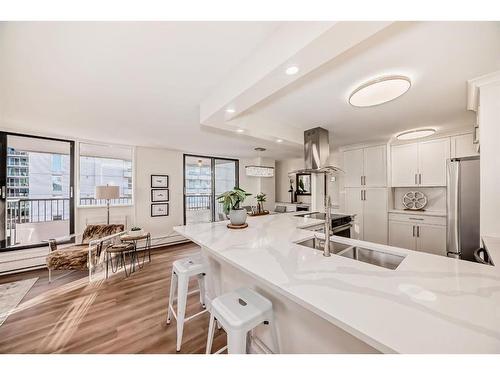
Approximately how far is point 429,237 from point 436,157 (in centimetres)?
142

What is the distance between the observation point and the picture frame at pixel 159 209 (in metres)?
4.62

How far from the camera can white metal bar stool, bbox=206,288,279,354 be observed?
1.04 meters

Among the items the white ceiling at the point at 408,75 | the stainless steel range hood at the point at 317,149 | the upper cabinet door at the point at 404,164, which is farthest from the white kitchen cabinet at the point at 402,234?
the stainless steel range hood at the point at 317,149

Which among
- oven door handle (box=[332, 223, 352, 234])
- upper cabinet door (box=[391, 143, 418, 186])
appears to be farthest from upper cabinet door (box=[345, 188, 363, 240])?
oven door handle (box=[332, 223, 352, 234])

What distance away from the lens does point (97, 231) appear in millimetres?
3543

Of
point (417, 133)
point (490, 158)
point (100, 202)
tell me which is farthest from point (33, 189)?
point (417, 133)

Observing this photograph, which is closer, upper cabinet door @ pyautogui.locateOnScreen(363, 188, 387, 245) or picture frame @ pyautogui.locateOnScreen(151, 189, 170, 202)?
upper cabinet door @ pyautogui.locateOnScreen(363, 188, 387, 245)

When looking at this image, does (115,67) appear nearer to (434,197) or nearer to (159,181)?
(159,181)

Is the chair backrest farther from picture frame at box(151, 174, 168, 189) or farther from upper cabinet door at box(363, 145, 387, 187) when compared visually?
upper cabinet door at box(363, 145, 387, 187)

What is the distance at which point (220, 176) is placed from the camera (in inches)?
231

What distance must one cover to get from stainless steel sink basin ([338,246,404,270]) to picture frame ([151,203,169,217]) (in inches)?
170

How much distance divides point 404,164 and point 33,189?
277 inches

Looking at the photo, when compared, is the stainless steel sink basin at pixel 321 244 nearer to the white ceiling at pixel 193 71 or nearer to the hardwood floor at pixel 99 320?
the hardwood floor at pixel 99 320
